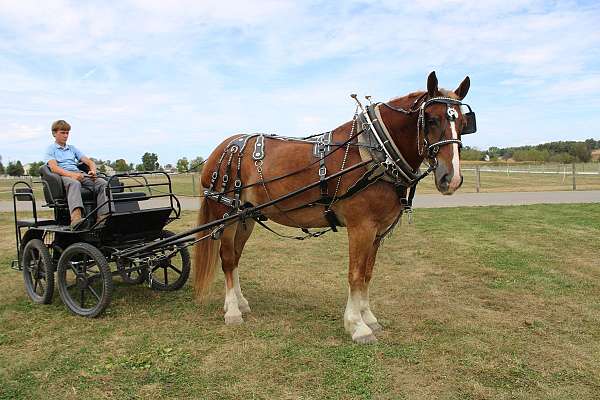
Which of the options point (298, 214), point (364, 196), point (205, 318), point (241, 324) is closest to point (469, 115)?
point (364, 196)

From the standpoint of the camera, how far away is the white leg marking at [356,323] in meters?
4.39

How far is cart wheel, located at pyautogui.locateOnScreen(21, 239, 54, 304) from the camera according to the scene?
550 centimetres

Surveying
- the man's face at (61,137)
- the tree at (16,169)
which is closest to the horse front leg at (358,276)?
the man's face at (61,137)

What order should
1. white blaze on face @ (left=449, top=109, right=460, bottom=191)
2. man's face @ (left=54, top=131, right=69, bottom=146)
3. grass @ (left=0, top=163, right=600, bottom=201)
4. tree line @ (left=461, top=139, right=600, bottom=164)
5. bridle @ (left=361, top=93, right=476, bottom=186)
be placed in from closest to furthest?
white blaze on face @ (left=449, top=109, right=460, bottom=191), bridle @ (left=361, top=93, right=476, bottom=186), man's face @ (left=54, top=131, right=69, bottom=146), grass @ (left=0, top=163, right=600, bottom=201), tree line @ (left=461, top=139, right=600, bottom=164)

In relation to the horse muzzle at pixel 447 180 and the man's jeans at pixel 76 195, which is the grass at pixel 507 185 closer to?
the man's jeans at pixel 76 195

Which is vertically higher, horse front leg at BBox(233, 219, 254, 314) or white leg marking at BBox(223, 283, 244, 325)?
horse front leg at BBox(233, 219, 254, 314)

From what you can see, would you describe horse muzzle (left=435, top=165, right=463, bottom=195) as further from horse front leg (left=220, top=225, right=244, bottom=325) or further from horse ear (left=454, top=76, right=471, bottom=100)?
horse front leg (left=220, top=225, right=244, bottom=325)

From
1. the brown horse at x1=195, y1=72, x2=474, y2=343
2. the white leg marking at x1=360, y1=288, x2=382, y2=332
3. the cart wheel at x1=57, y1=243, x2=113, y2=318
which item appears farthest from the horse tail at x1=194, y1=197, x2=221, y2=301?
the white leg marking at x1=360, y1=288, x2=382, y2=332

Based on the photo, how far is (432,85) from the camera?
12.9ft

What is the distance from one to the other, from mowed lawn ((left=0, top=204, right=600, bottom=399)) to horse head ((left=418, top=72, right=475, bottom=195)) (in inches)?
60.4

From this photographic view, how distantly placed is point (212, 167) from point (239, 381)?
264cm

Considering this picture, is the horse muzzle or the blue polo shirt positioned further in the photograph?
the blue polo shirt

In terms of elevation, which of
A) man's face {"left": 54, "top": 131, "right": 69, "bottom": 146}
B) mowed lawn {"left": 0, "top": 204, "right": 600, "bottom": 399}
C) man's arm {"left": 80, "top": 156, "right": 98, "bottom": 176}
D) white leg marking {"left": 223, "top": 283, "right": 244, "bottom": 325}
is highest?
man's face {"left": 54, "top": 131, "right": 69, "bottom": 146}

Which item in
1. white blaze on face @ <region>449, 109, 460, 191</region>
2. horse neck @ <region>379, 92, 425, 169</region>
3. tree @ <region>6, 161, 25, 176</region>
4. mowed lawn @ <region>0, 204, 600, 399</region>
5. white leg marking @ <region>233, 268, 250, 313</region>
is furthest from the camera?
tree @ <region>6, 161, 25, 176</region>
